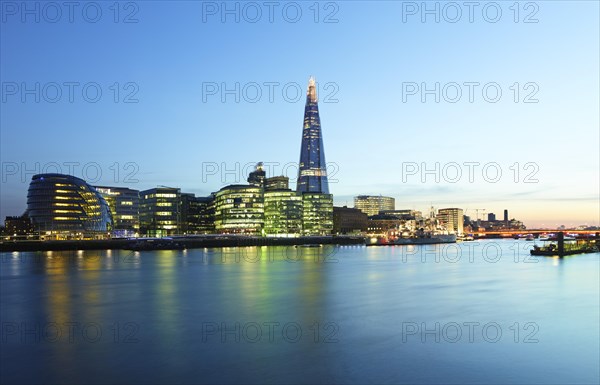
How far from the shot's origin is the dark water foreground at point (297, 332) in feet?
70.7

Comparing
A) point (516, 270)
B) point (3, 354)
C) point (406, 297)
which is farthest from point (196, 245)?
point (3, 354)

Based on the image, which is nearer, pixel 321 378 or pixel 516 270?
pixel 321 378

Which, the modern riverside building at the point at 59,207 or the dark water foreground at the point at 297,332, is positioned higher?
the modern riverside building at the point at 59,207

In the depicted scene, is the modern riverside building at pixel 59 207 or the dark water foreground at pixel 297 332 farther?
the modern riverside building at pixel 59 207

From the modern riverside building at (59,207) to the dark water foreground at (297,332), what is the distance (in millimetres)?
115981

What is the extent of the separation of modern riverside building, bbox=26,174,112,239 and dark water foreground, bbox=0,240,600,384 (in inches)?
4566

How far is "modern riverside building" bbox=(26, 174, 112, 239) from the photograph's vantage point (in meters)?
163

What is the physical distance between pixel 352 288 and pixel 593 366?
29085 mm

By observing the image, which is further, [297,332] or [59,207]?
[59,207]

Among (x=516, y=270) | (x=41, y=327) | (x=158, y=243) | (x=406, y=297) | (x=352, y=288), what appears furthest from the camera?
(x=158, y=243)

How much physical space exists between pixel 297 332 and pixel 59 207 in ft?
503

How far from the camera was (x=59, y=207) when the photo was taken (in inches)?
6427

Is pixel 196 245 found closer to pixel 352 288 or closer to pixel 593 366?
pixel 352 288

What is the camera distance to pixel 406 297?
148 ft
